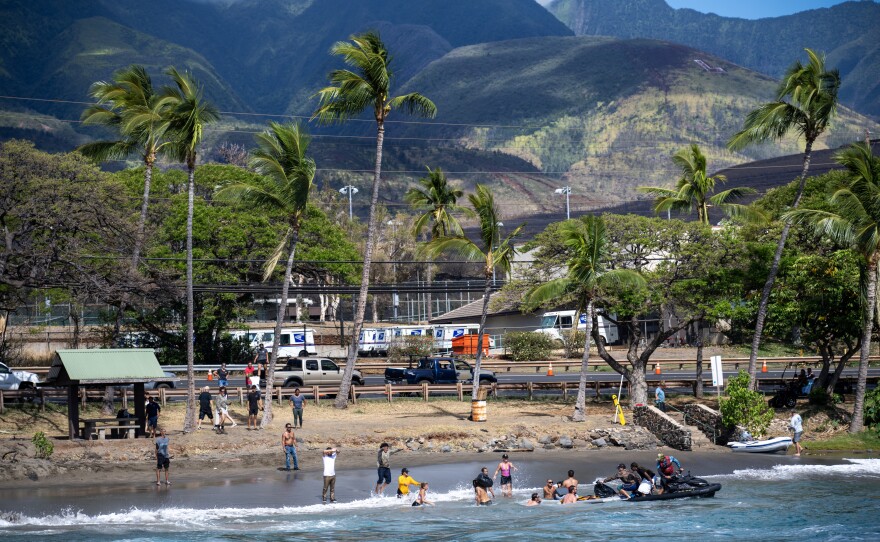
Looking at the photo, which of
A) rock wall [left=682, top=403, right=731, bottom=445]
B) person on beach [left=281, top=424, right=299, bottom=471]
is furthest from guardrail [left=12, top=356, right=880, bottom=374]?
person on beach [left=281, top=424, right=299, bottom=471]

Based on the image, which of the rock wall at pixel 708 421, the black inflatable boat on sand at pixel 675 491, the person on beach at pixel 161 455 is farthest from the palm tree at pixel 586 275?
the person on beach at pixel 161 455

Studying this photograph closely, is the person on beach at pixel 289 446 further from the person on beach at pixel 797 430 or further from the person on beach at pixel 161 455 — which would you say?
the person on beach at pixel 797 430

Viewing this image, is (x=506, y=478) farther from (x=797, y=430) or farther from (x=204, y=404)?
(x=797, y=430)

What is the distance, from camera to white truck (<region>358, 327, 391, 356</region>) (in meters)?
71.8

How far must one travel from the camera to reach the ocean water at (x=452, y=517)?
26484mm

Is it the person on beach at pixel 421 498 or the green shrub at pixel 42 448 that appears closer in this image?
the person on beach at pixel 421 498

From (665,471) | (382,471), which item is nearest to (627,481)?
(665,471)

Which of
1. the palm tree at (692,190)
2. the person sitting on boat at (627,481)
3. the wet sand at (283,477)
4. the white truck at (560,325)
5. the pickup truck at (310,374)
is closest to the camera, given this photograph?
the wet sand at (283,477)

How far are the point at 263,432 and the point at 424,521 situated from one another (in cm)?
1141

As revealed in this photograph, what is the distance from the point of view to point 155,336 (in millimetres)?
60594

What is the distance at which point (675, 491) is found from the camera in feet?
104

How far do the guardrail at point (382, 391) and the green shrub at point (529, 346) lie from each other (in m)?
15.8

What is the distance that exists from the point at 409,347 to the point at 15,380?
30.3 meters

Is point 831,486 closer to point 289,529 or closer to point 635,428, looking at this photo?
point 635,428
